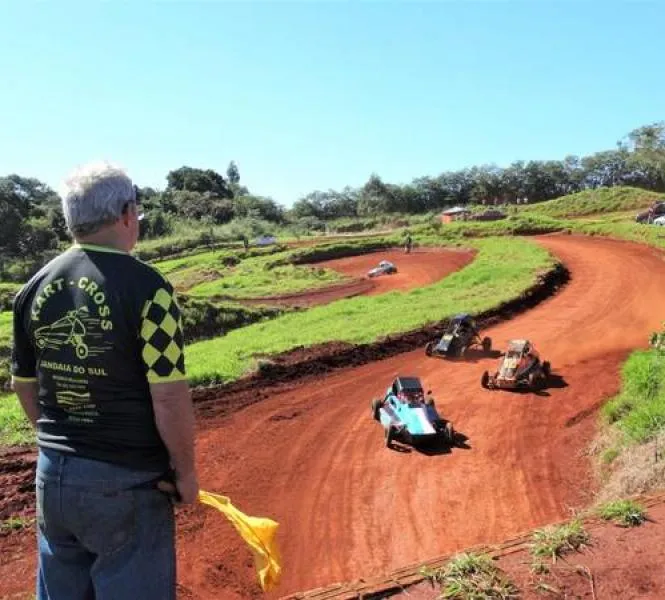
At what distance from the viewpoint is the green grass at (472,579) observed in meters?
4.84

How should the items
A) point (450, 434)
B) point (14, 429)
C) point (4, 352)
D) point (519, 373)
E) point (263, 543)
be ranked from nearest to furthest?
point (263, 543) < point (450, 434) < point (14, 429) < point (519, 373) < point (4, 352)

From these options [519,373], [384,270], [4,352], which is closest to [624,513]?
[519,373]

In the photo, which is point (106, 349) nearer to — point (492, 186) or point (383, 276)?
point (383, 276)

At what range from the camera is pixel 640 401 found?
12.5 meters

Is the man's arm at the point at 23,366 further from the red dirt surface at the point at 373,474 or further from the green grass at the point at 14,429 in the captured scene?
the green grass at the point at 14,429

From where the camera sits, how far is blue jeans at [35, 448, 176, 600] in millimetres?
2992

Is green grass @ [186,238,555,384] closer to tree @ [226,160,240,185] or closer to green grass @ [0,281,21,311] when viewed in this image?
green grass @ [0,281,21,311]

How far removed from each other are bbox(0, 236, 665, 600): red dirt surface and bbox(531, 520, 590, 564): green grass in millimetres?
3330

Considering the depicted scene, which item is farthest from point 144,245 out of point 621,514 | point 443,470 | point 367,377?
point 621,514

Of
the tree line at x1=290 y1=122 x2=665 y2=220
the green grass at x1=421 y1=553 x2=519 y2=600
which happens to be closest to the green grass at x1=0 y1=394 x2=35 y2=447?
the green grass at x1=421 y1=553 x2=519 y2=600

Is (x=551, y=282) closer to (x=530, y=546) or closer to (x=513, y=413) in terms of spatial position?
(x=513, y=413)

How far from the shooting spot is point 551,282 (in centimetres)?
2883

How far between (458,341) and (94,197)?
16663 millimetres

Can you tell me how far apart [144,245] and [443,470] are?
64530mm
